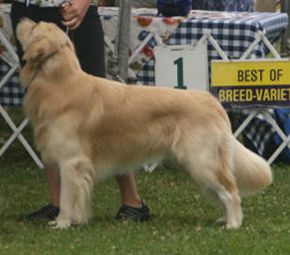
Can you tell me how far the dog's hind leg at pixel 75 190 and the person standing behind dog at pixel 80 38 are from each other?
0.20 meters

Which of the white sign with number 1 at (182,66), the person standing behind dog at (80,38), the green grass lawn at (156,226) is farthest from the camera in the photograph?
the white sign with number 1 at (182,66)

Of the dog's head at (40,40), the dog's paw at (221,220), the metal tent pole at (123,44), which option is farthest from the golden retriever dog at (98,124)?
the metal tent pole at (123,44)

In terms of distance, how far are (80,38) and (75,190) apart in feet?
3.12

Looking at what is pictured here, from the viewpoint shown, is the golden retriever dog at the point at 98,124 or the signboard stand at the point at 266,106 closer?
the golden retriever dog at the point at 98,124

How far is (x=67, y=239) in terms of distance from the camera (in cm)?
548

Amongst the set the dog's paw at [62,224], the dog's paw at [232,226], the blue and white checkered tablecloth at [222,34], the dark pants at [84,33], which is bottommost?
the dog's paw at [232,226]

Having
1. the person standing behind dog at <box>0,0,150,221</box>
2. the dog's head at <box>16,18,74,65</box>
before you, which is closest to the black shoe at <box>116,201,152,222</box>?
the person standing behind dog at <box>0,0,150,221</box>

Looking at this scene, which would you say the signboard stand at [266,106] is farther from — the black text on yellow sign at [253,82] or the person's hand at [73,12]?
the person's hand at [73,12]

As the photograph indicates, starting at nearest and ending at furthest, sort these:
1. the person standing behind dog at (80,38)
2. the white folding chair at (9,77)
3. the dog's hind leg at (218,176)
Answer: the dog's hind leg at (218,176)
the person standing behind dog at (80,38)
the white folding chair at (9,77)

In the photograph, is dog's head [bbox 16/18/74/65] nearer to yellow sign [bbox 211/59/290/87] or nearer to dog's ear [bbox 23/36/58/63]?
dog's ear [bbox 23/36/58/63]

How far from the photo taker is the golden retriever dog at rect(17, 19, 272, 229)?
5633 millimetres

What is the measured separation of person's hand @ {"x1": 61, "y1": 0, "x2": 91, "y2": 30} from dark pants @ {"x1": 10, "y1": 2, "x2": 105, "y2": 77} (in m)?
0.06

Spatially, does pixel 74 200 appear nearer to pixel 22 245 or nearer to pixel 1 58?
pixel 22 245

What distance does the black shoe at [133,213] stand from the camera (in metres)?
6.14
